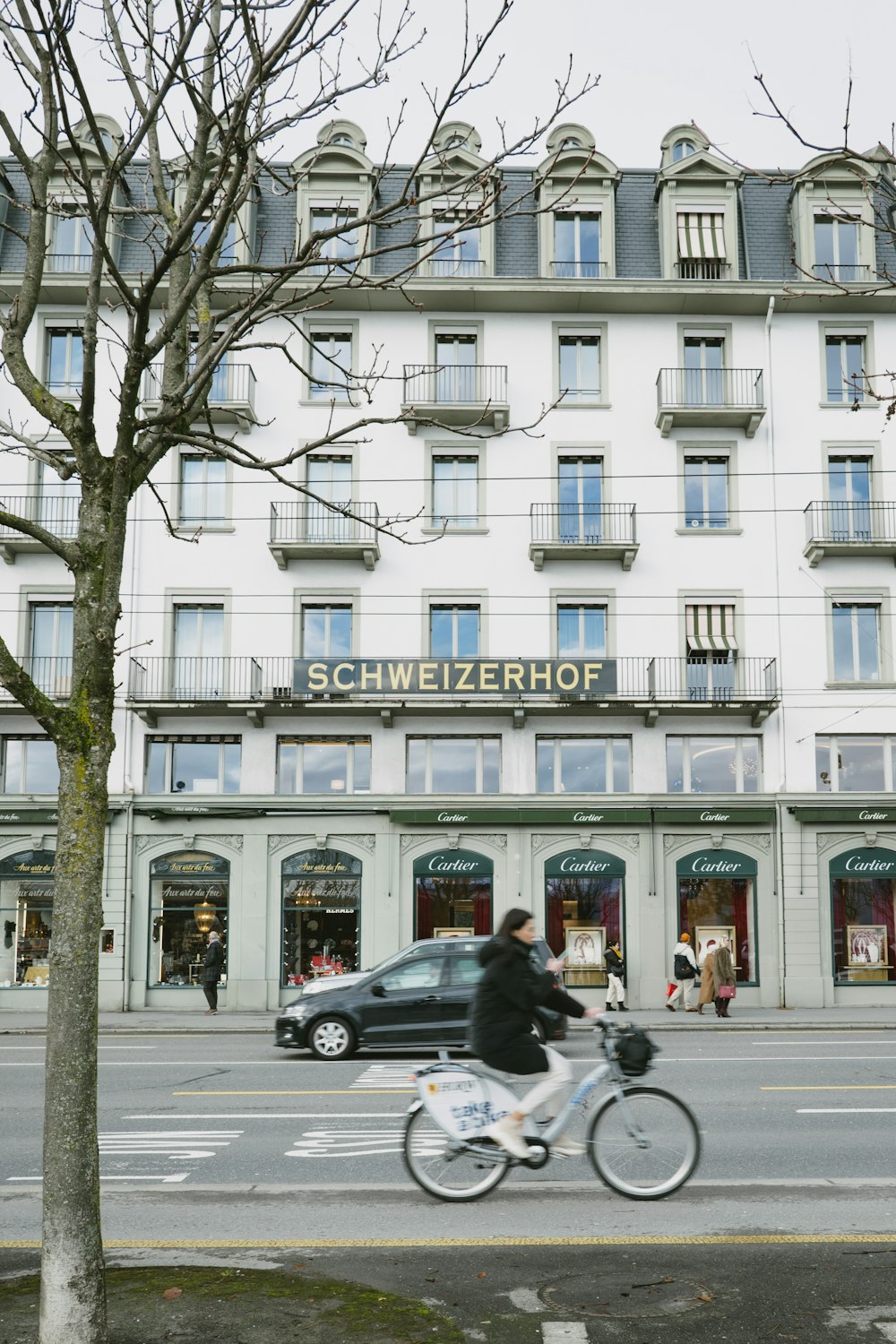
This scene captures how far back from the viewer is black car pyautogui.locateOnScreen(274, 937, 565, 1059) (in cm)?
1739

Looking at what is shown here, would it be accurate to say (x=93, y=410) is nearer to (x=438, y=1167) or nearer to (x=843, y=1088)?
(x=438, y=1167)

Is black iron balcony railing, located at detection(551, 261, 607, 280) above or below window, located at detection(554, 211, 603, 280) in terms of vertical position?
below

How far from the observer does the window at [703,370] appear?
2964 cm

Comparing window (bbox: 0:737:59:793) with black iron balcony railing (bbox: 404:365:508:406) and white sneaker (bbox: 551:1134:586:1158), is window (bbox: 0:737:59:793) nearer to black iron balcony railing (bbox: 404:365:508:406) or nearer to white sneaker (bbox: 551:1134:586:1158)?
black iron balcony railing (bbox: 404:365:508:406)

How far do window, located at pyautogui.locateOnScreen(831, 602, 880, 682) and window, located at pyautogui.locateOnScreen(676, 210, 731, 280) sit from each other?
818 centimetres

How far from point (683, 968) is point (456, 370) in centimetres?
1394

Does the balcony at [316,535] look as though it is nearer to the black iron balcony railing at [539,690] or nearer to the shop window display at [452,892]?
the black iron balcony railing at [539,690]

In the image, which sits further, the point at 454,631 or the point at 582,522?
the point at 582,522

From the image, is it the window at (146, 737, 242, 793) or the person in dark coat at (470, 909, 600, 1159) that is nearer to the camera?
the person in dark coat at (470, 909, 600, 1159)

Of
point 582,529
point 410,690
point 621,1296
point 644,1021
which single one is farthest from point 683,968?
point 621,1296

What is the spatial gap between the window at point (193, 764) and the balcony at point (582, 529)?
794 centimetres

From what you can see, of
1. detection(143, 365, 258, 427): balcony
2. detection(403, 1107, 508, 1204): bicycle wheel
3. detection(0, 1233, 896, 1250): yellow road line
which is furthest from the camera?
detection(143, 365, 258, 427): balcony

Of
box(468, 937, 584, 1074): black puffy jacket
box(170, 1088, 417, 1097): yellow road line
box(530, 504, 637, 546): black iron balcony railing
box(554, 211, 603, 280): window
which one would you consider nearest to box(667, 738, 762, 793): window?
box(530, 504, 637, 546): black iron balcony railing

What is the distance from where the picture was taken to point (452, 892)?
28.2 m
